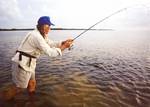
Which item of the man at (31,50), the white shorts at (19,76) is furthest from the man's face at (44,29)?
the white shorts at (19,76)

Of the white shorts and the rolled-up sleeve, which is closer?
the rolled-up sleeve

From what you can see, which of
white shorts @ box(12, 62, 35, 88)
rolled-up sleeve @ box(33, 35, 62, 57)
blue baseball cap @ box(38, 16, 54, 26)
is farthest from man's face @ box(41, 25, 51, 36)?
white shorts @ box(12, 62, 35, 88)

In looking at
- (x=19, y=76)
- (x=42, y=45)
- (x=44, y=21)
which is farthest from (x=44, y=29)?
(x=19, y=76)

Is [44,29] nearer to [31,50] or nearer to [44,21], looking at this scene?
[44,21]

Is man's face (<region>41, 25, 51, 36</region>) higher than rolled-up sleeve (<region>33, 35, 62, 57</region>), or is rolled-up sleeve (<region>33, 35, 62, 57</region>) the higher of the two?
man's face (<region>41, 25, 51, 36</region>)

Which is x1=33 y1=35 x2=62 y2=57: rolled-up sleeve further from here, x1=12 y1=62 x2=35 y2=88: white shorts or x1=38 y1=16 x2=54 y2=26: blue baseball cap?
x1=12 y1=62 x2=35 y2=88: white shorts

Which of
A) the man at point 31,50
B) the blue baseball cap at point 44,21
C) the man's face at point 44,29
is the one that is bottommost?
the man at point 31,50

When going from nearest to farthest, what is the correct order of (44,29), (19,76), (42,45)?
(42,45)
(44,29)
(19,76)

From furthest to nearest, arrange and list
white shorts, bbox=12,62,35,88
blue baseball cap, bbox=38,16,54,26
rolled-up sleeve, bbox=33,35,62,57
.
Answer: white shorts, bbox=12,62,35,88, blue baseball cap, bbox=38,16,54,26, rolled-up sleeve, bbox=33,35,62,57

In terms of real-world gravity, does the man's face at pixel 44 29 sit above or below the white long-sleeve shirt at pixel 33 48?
above

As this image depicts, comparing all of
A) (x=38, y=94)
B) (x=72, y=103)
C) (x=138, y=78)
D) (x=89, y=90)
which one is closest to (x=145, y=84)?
(x=138, y=78)

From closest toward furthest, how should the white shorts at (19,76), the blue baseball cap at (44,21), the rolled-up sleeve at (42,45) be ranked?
the rolled-up sleeve at (42,45), the blue baseball cap at (44,21), the white shorts at (19,76)

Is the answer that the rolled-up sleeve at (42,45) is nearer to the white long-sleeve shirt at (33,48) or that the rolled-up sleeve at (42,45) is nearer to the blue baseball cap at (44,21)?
the white long-sleeve shirt at (33,48)

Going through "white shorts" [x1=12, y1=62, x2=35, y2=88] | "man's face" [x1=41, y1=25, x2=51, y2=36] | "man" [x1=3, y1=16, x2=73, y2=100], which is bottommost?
"white shorts" [x1=12, y1=62, x2=35, y2=88]
